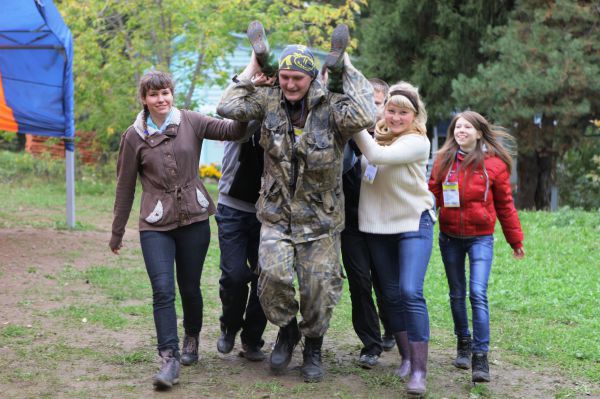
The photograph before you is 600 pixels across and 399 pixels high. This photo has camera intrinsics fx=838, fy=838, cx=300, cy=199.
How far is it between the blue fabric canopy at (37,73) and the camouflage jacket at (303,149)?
734 cm

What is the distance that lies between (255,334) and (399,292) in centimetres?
112

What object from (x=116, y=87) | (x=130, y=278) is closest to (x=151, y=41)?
(x=116, y=87)

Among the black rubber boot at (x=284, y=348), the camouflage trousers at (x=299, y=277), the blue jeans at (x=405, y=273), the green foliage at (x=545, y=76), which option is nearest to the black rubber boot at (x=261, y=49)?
the camouflage trousers at (x=299, y=277)

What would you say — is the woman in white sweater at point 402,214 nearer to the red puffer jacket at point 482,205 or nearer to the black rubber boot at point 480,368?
the red puffer jacket at point 482,205

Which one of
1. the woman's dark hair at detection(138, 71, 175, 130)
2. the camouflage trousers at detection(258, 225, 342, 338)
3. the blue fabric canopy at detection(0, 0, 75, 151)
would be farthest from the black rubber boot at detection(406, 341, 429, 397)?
the blue fabric canopy at detection(0, 0, 75, 151)

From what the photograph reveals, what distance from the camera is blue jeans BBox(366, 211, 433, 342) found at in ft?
17.6

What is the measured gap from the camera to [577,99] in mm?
17594

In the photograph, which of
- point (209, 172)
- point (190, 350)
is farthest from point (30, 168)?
point (190, 350)

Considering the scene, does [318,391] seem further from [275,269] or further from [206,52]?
[206,52]

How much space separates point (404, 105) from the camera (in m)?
5.48

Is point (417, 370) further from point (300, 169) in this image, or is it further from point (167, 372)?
point (167, 372)

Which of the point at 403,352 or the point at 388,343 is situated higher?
the point at 403,352

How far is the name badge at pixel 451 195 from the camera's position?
19.1ft

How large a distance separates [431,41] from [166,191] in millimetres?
15799
